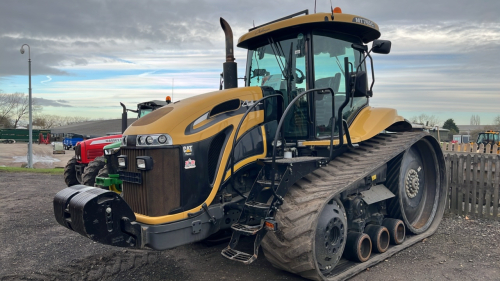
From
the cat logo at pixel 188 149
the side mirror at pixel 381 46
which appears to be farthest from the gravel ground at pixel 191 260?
the side mirror at pixel 381 46

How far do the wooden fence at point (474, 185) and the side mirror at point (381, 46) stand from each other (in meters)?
4.08

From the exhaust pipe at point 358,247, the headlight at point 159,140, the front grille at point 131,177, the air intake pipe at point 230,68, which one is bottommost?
the exhaust pipe at point 358,247

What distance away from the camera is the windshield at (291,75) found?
518cm

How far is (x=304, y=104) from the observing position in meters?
5.16

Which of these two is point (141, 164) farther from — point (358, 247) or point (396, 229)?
point (396, 229)

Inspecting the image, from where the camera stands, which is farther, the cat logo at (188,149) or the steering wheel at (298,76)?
the steering wheel at (298,76)

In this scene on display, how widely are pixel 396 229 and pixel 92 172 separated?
6.68 m

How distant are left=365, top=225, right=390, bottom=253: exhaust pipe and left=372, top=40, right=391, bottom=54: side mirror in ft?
7.69

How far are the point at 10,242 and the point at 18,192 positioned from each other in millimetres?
5376

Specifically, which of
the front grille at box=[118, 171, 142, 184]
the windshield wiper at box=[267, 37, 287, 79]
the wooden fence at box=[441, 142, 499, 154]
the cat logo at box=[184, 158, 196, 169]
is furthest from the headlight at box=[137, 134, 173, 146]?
the wooden fence at box=[441, 142, 499, 154]

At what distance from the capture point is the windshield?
5180 millimetres

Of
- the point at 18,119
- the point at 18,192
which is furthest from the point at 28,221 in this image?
the point at 18,119

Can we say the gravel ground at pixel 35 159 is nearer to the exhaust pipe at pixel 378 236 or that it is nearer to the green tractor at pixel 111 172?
the green tractor at pixel 111 172

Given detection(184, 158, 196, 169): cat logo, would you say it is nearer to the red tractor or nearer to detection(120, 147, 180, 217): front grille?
detection(120, 147, 180, 217): front grille
